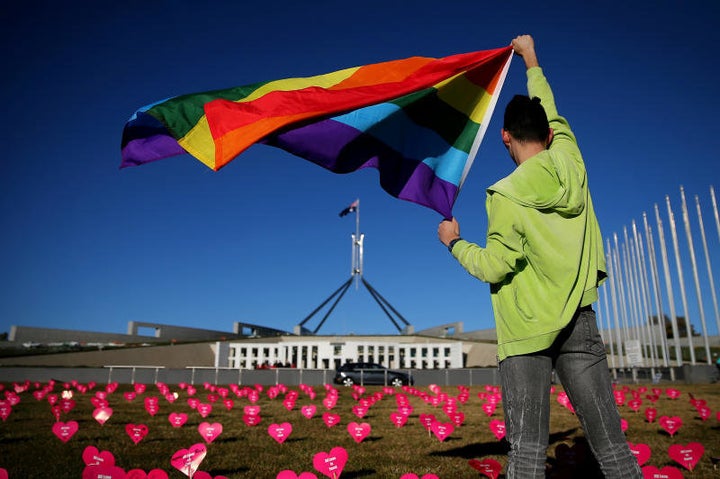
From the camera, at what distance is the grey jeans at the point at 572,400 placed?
7.30 ft

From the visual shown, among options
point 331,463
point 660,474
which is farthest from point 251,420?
point 660,474

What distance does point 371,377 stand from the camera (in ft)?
78.1

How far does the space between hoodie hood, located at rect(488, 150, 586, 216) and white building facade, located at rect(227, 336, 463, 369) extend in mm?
30432

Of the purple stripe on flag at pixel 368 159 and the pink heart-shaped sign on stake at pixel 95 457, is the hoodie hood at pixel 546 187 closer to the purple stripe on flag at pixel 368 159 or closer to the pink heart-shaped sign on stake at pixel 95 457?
the purple stripe on flag at pixel 368 159

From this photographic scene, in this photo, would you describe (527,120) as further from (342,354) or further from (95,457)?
(342,354)

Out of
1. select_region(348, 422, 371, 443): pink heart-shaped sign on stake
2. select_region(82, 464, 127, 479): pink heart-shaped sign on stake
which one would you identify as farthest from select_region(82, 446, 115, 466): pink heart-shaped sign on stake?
select_region(348, 422, 371, 443): pink heart-shaped sign on stake

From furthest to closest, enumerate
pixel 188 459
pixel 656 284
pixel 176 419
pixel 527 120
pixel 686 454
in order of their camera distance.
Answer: pixel 656 284
pixel 176 419
pixel 686 454
pixel 188 459
pixel 527 120

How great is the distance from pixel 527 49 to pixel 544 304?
185 cm

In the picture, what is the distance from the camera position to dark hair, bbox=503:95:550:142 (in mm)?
2607

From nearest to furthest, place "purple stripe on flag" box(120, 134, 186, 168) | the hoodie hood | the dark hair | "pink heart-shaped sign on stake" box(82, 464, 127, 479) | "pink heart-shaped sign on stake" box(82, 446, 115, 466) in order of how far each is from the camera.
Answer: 1. the hoodie hood
2. the dark hair
3. "pink heart-shaped sign on stake" box(82, 464, 127, 479)
4. "purple stripe on flag" box(120, 134, 186, 168)
5. "pink heart-shaped sign on stake" box(82, 446, 115, 466)

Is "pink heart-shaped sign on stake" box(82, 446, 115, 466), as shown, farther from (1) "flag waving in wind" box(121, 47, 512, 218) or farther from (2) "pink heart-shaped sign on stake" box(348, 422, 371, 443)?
(2) "pink heart-shaped sign on stake" box(348, 422, 371, 443)

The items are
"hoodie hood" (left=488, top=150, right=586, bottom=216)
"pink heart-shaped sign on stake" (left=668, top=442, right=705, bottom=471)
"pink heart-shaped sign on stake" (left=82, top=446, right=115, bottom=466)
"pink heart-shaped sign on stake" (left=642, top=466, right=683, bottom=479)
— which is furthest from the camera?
"pink heart-shaped sign on stake" (left=668, top=442, right=705, bottom=471)

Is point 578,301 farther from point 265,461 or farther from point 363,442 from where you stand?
point 363,442

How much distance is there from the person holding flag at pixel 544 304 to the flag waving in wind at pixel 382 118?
1.68 m
